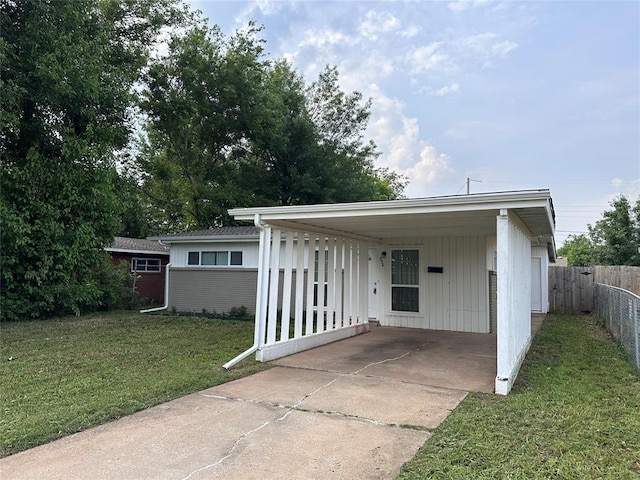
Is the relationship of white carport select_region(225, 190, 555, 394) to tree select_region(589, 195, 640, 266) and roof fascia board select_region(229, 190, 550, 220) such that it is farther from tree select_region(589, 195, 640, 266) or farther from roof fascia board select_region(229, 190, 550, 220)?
tree select_region(589, 195, 640, 266)

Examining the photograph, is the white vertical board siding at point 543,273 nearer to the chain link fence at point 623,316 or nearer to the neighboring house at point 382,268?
the neighboring house at point 382,268

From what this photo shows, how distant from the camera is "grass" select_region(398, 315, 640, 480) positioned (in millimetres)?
3018

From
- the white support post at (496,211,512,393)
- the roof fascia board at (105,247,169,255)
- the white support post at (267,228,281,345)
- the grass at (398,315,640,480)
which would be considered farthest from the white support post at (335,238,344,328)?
the roof fascia board at (105,247,169,255)

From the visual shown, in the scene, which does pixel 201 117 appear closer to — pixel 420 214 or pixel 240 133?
pixel 240 133

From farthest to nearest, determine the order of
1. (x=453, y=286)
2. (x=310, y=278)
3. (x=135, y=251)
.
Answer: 1. (x=135, y=251)
2. (x=453, y=286)
3. (x=310, y=278)

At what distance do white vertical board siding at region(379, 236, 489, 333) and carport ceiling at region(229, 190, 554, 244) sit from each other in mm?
1521

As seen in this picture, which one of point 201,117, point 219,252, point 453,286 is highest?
point 201,117

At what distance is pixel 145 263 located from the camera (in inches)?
683

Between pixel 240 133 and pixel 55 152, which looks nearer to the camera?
pixel 55 152

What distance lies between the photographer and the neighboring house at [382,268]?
5.50 meters

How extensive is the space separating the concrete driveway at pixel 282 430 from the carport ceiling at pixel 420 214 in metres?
2.20

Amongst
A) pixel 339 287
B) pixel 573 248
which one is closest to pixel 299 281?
pixel 339 287

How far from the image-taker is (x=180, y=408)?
4445 millimetres

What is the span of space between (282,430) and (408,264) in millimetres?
Result: 7117
